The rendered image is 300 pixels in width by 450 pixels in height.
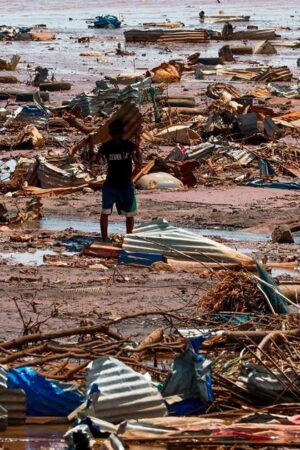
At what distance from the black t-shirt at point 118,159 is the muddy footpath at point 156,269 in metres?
0.53

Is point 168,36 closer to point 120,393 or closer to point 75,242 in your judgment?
point 75,242

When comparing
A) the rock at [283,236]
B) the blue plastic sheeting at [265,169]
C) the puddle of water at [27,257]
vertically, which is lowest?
the blue plastic sheeting at [265,169]

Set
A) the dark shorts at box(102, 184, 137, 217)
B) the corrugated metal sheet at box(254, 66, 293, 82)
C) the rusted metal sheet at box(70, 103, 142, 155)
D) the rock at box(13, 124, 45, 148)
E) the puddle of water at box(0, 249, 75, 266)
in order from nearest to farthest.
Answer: the puddle of water at box(0, 249, 75, 266) → the dark shorts at box(102, 184, 137, 217) → the rusted metal sheet at box(70, 103, 142, 155) → the rock at box(13, 124, 45, 148) → the corrugated metal sheet at box(254, 66, 293, 82)

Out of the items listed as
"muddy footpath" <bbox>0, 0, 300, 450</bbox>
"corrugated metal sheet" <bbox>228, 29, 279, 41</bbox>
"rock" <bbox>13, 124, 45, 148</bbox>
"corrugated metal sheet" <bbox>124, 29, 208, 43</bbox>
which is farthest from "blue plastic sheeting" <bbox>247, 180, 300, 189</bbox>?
"corrugated metal sheet" <bbox>228, 29, 279, 41</bbox>

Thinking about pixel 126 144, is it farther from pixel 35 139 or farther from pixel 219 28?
pixel 219 28

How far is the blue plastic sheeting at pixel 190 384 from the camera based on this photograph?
6715 millimetres

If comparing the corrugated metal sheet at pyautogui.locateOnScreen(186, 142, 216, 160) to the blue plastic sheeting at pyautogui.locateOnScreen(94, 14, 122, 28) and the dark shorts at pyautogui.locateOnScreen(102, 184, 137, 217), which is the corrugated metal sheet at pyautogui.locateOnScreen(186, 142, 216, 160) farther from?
the blue plastic sheeting at pyautogui.locateOnScreen(94, 14, 122, 28)

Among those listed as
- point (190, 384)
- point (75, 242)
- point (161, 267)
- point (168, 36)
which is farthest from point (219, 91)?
point (190, 384)

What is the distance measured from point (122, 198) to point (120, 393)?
220 inches

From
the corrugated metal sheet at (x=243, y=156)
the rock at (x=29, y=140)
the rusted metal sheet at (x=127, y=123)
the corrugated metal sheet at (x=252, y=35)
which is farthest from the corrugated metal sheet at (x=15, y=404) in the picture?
the corrugated metal sheet at (x=252, y=35)

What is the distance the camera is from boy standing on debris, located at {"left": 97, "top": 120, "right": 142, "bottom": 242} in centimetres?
1184

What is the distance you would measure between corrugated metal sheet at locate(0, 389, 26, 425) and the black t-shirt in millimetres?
5350

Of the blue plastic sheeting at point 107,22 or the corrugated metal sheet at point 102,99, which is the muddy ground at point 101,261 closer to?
the corrugated metal sheet at point 102,99

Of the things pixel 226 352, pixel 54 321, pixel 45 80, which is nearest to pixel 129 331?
pixel 54 321
